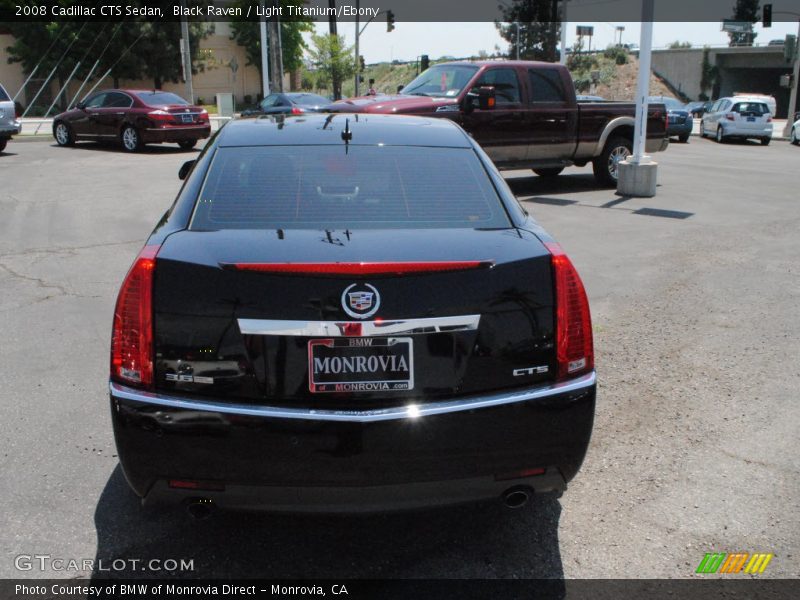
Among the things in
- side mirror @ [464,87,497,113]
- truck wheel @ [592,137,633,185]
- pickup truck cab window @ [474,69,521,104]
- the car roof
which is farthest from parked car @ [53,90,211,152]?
the car roof

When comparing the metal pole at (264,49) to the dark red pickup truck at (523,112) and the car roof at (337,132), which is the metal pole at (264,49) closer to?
the dark red pickup truck at (523,112)

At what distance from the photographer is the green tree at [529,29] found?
66.9 meters

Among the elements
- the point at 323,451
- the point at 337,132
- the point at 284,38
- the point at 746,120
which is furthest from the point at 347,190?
the point at 284,38

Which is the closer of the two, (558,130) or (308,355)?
(308,355)

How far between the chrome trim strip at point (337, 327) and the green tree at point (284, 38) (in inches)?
2423

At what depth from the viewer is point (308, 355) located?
2783mm

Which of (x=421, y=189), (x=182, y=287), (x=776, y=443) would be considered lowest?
(x=776, y=443)

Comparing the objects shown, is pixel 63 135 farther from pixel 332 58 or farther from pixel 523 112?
pixel 332 58

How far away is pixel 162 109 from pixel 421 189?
60.1 feet

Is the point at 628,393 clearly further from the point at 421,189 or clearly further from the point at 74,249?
the point at 74,249

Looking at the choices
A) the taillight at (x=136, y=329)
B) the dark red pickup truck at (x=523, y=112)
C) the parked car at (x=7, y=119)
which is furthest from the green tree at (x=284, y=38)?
the taillight at (x=136, y=329)

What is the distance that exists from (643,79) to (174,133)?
40.8 ft

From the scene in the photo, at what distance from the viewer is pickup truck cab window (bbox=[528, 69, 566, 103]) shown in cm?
1365

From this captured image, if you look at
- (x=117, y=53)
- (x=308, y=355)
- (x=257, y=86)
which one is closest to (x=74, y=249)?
(x=308, y=355)
